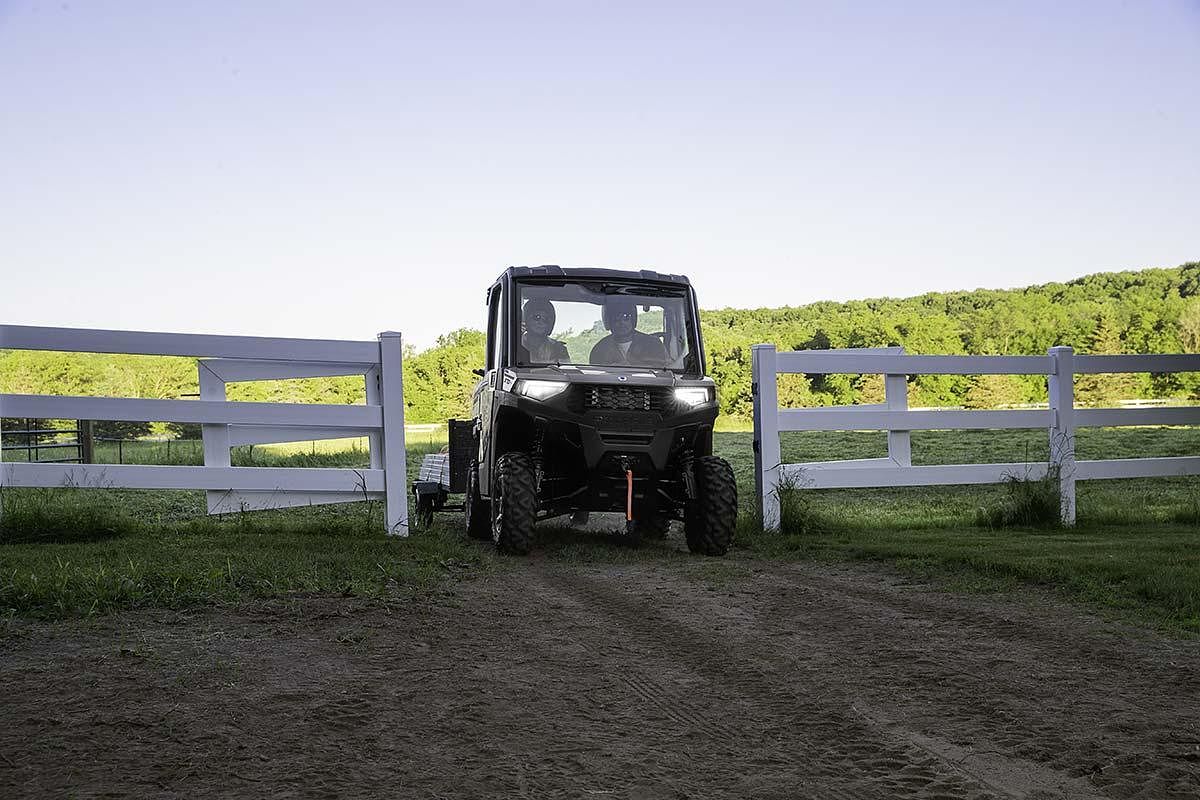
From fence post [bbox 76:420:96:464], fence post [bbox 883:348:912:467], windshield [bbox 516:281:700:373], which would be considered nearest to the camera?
windshield [bbox 516:281:700:373]

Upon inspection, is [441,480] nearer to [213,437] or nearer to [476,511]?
[476,511]

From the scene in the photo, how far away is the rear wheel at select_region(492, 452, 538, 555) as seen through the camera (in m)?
7.53

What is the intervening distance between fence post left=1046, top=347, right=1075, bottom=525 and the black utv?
3.68 m

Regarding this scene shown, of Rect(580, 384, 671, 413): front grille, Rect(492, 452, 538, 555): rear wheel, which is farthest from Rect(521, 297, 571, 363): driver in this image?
Rect(492, 452, 538, 555): rear wheel

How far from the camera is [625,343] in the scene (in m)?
8.61

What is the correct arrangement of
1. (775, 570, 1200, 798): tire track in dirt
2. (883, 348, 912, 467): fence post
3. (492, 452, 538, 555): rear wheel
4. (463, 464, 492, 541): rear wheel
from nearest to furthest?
(775, 570, 1200, 798): tire track in dirt < (492, 452, 538, 555): rear wheel < (463, 464, 492, 541): rear wheel < (883, 348, 912, 467): fence post

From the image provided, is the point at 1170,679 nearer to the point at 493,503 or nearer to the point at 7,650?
the point at 7,650

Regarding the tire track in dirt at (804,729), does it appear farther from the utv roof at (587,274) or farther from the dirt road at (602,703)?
the utv roof at (587,274)

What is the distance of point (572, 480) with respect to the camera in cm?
804

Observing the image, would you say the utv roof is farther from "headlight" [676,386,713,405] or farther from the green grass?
the green grass

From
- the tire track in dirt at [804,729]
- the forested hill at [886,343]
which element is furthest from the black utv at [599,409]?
the forested hill at [886,343]

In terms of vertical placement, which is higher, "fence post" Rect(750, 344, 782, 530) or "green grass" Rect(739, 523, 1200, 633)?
"fence post" Rect(750, 344, 782, 530)

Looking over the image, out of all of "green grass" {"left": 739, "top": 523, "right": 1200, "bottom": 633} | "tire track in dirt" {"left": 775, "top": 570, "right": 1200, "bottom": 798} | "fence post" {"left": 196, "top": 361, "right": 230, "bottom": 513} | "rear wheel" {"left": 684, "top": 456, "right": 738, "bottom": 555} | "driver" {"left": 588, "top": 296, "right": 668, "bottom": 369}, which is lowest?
"green grass" {"left": 739, "top": 523, "right": 1200, "bottom": 633}

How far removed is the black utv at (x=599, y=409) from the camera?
300 inches
